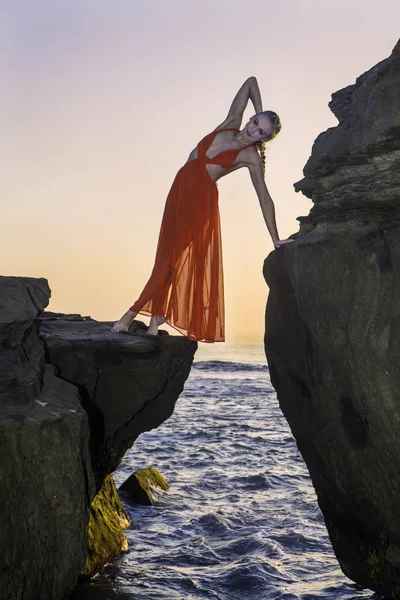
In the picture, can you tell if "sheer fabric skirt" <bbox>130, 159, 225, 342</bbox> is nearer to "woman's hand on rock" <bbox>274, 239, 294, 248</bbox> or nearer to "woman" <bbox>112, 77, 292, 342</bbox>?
"woman" <bbox>112, 77, 292, 342</bbox>

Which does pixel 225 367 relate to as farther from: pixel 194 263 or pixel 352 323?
pixel 352 323

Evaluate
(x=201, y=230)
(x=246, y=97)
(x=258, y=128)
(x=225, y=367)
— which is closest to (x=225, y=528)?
(x=201, y=230)

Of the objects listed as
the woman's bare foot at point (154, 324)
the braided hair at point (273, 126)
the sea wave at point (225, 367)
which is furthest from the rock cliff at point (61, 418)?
the sea wave at point (225, 367)

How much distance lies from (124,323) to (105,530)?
2.62 meters

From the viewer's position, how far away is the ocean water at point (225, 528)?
6.98 metres

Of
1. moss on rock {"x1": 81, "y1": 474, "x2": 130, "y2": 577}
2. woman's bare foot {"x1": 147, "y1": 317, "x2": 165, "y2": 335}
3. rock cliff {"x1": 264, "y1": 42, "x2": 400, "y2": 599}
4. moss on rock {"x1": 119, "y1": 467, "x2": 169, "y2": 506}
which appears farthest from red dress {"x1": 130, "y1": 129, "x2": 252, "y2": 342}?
moss on rock {"x1": 119, "y1": 467, "x2": 169, "y2": 506}

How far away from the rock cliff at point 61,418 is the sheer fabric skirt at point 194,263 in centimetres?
38

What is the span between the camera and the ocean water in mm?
6977

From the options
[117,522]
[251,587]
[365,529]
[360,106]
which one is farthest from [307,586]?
[360,106]

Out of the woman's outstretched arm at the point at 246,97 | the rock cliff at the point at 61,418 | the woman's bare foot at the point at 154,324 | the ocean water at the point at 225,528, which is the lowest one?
the ocean water at the point at 225,528

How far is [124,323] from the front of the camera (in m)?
7.19

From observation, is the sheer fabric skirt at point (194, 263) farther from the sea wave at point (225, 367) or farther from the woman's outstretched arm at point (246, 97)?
the sea wave at point (225, 367)

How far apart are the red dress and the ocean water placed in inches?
106

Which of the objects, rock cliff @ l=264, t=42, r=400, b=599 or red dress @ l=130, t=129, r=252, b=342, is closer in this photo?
rock cliff @ l=264, t=42, r=400, b=599
